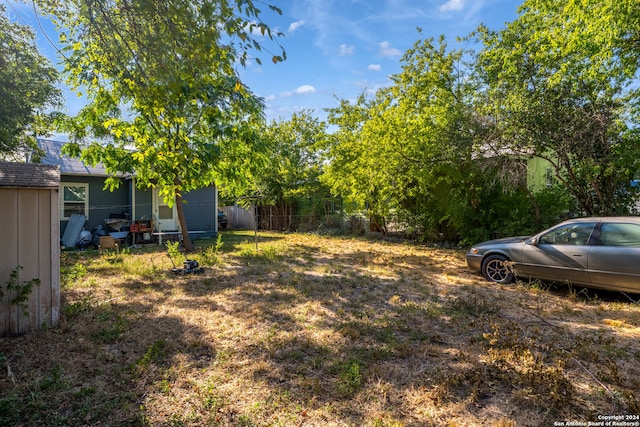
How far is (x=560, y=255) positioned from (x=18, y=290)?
7.70 metres

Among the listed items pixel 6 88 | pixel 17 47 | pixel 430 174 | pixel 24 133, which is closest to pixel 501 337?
pixel 430 174

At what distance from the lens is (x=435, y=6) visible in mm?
8016

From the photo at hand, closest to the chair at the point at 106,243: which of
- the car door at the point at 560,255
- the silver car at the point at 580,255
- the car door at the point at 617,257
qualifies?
the silver car at the point at 580,255

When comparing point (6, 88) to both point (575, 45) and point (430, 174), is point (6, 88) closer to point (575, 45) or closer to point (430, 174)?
point (430, 174)

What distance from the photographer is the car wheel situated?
6.17 m

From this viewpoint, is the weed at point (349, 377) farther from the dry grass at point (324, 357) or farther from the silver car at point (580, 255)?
the silver car at point (580, 255)

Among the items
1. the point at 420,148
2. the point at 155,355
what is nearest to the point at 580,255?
the point at 420,148

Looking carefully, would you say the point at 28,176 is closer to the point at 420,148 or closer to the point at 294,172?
the point at 420,148

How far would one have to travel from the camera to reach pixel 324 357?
332cm

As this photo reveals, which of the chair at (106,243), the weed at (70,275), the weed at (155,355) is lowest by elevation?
the weed at (155,355)

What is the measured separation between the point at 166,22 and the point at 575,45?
7.34 meters

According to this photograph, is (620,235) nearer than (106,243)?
Yes

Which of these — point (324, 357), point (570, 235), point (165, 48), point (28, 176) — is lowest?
point (324, 357)

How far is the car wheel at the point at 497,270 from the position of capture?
6.17 m
